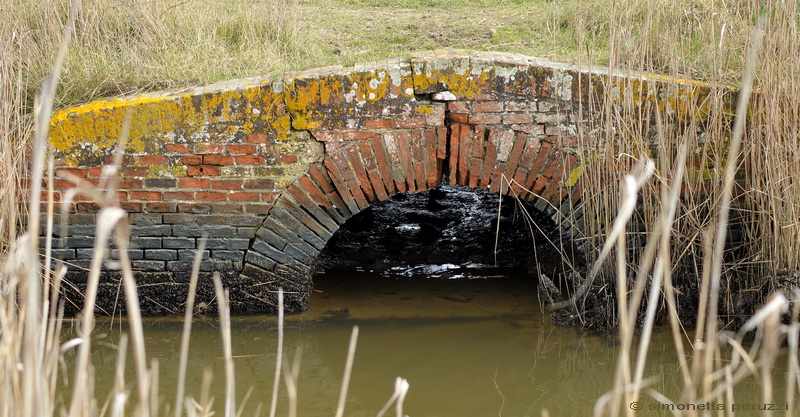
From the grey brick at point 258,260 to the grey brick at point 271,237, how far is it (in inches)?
3.9

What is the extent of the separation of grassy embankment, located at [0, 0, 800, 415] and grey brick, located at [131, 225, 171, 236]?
66 centimetres

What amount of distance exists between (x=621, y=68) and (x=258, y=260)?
2.45 m

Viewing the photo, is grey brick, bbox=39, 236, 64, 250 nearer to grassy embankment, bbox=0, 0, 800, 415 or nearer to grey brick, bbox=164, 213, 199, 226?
grassy embankment, bbox=0, 0, 800, 415

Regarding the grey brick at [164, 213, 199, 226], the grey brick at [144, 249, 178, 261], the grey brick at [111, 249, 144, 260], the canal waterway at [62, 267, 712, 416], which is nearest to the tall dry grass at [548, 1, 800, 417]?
the canal waterway at [62, 267, 712, 416]

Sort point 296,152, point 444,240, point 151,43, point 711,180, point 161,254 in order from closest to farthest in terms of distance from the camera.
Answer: point 711,180 → point 296,152 → point 161,254 → point 151,43 → point 444,240

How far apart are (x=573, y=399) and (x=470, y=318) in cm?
110

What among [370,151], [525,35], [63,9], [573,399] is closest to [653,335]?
[573,399]

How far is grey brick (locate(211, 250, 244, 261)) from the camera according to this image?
4.39m

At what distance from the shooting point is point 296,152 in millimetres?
4277

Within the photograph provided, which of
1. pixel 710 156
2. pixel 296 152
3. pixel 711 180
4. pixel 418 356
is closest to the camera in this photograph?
pixel 711 180

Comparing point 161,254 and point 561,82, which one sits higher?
point 561,82

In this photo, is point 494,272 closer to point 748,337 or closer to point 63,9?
point 748,337

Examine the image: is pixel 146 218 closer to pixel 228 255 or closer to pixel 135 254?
pixel 135 254

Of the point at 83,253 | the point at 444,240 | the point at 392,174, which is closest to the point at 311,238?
the point at 392,174
